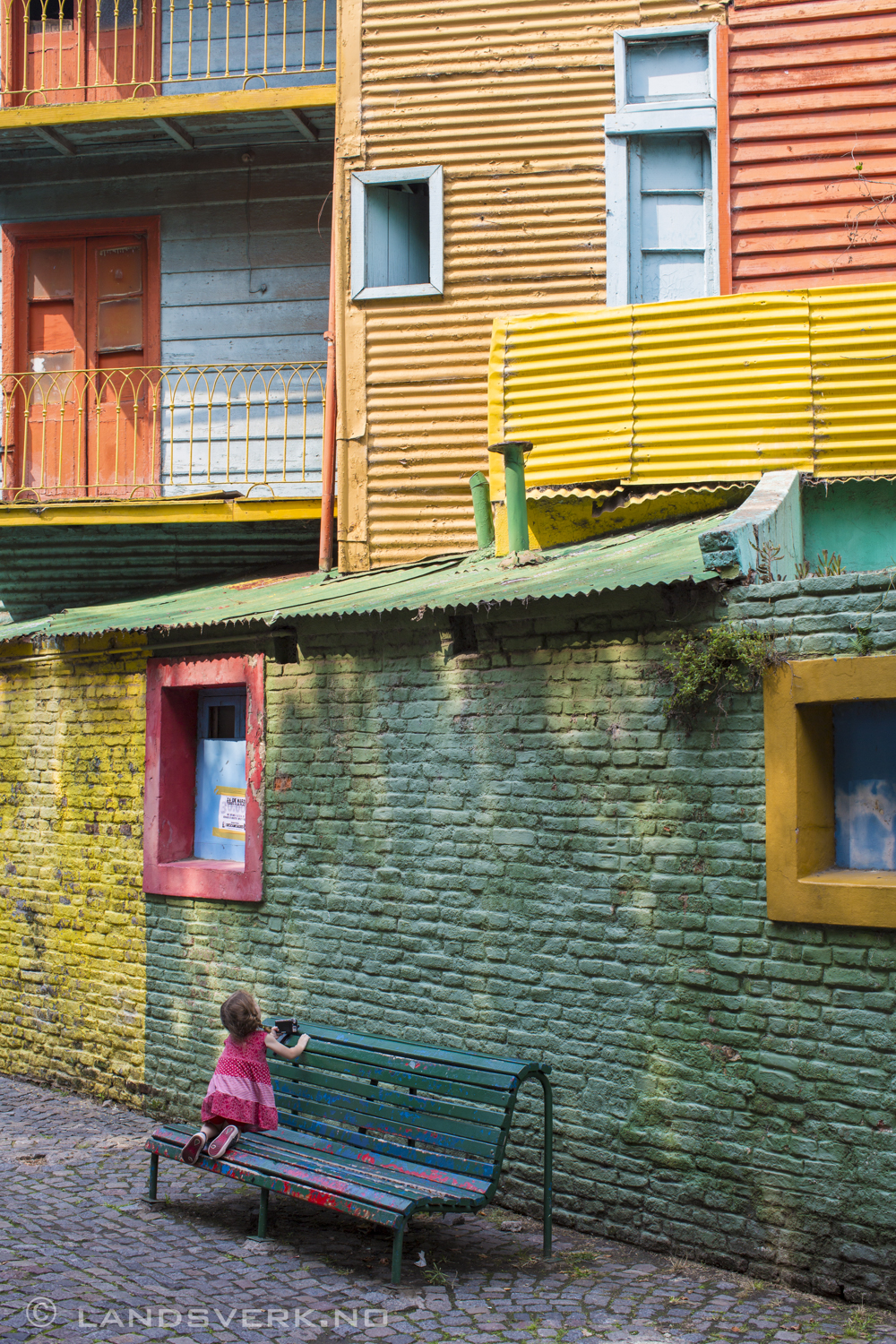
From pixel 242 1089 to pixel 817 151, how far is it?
22.3ft

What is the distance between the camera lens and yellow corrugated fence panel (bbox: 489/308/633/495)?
7.89 metres

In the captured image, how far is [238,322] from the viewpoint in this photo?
11.3 meters

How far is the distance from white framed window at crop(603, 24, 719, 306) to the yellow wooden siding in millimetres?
1057

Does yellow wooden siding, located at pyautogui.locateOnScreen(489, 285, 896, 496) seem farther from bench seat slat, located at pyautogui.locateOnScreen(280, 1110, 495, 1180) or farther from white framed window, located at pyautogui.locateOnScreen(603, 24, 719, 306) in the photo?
bench seat slat, located at pyautogui.locateOnScreen(280, 1110, 495, 1180)

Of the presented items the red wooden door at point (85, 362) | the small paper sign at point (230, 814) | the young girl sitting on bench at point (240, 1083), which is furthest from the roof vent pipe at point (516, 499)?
the red wooden door at point (85, 362)

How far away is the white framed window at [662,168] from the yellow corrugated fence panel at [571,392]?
3.17 feet

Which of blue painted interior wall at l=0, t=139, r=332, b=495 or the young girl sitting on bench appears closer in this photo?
the young girl sitting on bench

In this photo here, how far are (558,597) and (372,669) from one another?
173cm

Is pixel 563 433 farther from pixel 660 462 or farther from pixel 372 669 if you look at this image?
pixel 372 669

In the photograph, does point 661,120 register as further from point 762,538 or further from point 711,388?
point 762,538

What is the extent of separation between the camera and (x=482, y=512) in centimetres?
879

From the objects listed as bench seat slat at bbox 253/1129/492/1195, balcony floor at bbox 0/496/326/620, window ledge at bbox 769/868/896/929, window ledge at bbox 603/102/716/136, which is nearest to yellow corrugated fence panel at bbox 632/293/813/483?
window ledge at bbox 603/102/716/136

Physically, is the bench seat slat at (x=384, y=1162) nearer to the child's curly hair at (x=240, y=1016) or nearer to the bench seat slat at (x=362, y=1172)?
the bench seat slat at (x=362, y=1172)

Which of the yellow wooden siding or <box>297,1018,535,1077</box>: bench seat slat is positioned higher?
the yellow wooden siding
